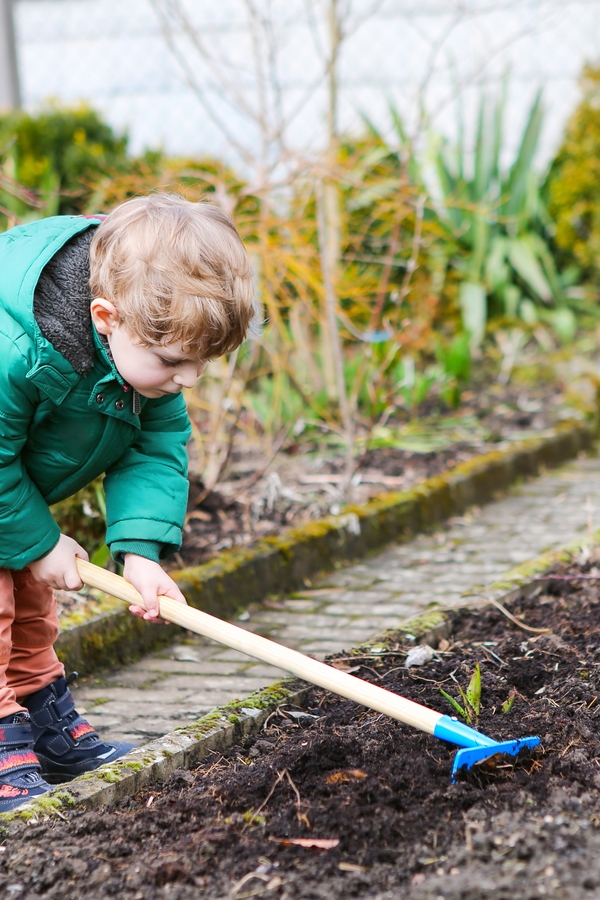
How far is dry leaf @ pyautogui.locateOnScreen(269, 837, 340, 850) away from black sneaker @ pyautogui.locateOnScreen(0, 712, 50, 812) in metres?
0.58

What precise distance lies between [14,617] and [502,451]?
361cm

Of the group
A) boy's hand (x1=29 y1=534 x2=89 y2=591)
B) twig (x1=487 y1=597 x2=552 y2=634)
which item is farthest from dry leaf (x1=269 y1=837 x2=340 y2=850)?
twig (x1=487 y1=597 x2=552 y2=634)

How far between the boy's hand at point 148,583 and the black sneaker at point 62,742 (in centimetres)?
38

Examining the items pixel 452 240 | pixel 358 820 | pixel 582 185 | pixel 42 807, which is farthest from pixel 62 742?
pixel 582 185

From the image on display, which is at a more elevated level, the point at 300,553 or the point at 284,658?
the point at 284,658

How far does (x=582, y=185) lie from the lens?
766 cm

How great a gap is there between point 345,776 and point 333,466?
3032mm

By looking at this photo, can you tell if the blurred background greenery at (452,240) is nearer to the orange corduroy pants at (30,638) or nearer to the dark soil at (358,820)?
the orange corduroy pants at (30,638)

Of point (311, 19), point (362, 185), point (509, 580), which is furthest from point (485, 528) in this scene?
point (311, 19)

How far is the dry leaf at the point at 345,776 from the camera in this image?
198cm

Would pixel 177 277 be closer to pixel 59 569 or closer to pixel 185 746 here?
pixel 59 569

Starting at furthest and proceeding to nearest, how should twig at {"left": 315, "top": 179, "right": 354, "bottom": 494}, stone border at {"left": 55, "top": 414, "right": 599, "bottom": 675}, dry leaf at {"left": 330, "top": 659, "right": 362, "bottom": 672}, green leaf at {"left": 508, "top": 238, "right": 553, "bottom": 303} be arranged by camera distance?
green leaf at {"left": 508, "top": 238, "right": 553, "bottom": 303} < twig at {"left": 315, "top": 179, "right": 354, "bottom": 494} < stone border at {"left": 55, "top": 414, "right": 599, "bottom": 675} < dry leaf at {"left": 330, "top": 659, "right": 362, "bottom": 672}

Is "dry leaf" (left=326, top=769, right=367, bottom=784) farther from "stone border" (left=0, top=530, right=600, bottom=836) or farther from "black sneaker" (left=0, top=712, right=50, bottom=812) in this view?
"black sneaker" (left=0, top=712, right=50, bottom=812)

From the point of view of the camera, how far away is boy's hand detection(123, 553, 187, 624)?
7.25ft
